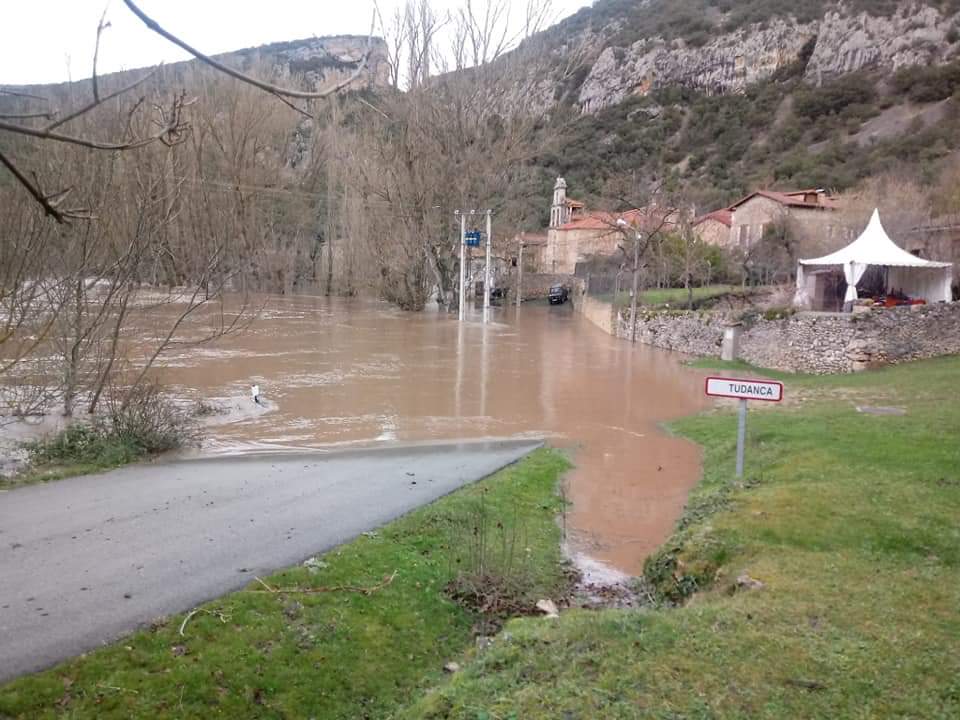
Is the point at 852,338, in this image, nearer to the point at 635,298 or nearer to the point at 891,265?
the point at 891,265

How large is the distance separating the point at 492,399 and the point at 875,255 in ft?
48.1

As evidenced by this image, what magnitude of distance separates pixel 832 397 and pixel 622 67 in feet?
349

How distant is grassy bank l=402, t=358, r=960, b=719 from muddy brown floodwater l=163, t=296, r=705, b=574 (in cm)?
151

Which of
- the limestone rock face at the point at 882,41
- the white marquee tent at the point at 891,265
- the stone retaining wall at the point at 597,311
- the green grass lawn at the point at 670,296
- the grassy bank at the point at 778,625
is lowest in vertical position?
the grassy bank at the point at 778,625

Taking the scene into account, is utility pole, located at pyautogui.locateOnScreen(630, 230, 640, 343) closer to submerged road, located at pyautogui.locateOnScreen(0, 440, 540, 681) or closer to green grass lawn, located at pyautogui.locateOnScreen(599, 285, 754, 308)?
green grass lawn, located at pyautogui.locateOnScreen(599, 285, 754, 308)

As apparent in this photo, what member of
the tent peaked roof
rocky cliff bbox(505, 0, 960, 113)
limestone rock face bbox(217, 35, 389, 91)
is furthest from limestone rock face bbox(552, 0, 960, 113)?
the tent peaked roof

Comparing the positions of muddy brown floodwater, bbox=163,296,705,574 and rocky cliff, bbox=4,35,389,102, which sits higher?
rocky cliff, bbox=4,35,389,102

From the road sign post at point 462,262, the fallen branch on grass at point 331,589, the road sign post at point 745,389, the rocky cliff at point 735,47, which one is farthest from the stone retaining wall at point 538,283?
the fallen branch on grass at point 331,589

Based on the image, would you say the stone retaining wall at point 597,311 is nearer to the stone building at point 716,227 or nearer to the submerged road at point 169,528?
the stone building at point 716,227

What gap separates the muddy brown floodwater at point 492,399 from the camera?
1074cm

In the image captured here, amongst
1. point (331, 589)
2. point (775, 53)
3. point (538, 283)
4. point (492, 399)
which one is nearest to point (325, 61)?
point (331, 589)

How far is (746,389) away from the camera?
8.48m

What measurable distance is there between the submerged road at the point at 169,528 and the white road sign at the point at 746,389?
12.7 feet

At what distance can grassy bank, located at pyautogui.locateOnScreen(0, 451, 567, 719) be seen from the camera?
480 cm
